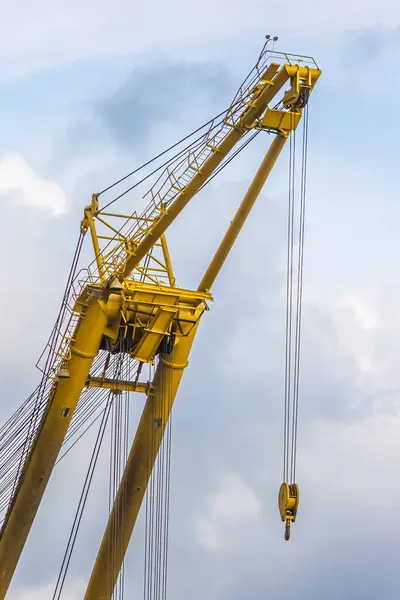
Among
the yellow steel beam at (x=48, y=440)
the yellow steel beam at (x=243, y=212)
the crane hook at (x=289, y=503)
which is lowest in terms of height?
the crane hook at (x=289, y=503)

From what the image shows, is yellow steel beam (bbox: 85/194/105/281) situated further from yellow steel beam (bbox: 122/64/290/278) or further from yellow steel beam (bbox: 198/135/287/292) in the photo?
yellow steel beam (bbox: 198/135/287/292)

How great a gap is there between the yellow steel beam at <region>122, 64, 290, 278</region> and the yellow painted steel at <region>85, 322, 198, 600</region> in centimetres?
264

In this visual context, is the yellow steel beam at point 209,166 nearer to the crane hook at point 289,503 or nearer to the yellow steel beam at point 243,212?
the yellow steel beam at point 243,212

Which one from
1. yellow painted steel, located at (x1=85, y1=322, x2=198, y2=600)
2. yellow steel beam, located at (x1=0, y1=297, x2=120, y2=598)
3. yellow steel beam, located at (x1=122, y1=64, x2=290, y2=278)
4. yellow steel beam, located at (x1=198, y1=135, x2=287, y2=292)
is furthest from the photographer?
yellow painted steel, located at (x1=85, y1=322, x2=198, y2=600)

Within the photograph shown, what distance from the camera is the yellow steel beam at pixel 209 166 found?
40.6 m

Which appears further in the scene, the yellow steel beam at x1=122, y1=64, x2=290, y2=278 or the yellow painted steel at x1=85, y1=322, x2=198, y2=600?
the yellow painted steel at x1=85, y1=322, x2=198, y2=600

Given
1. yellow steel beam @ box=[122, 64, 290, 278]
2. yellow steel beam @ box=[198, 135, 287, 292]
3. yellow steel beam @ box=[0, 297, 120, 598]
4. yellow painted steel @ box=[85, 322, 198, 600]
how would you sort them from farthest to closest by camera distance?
yellow painted steel @ box=[85, 322, 198, 600]
yellow steel beam @ box=[0, 297, 120, 598]
yellow steel beam @ box=[198, 135, 287, 292]
yellow steel beam @ box=[122, 64, 290, 278]

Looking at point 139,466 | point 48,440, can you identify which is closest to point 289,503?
point 139,466

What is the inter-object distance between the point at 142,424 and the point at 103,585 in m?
4.66

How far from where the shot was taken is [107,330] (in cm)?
4300

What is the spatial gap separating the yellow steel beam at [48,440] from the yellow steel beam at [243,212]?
2.91 meters

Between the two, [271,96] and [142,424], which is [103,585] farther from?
[271,96]

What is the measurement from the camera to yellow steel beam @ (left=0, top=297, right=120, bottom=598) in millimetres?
42906

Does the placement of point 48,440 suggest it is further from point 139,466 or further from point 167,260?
point 167,260
